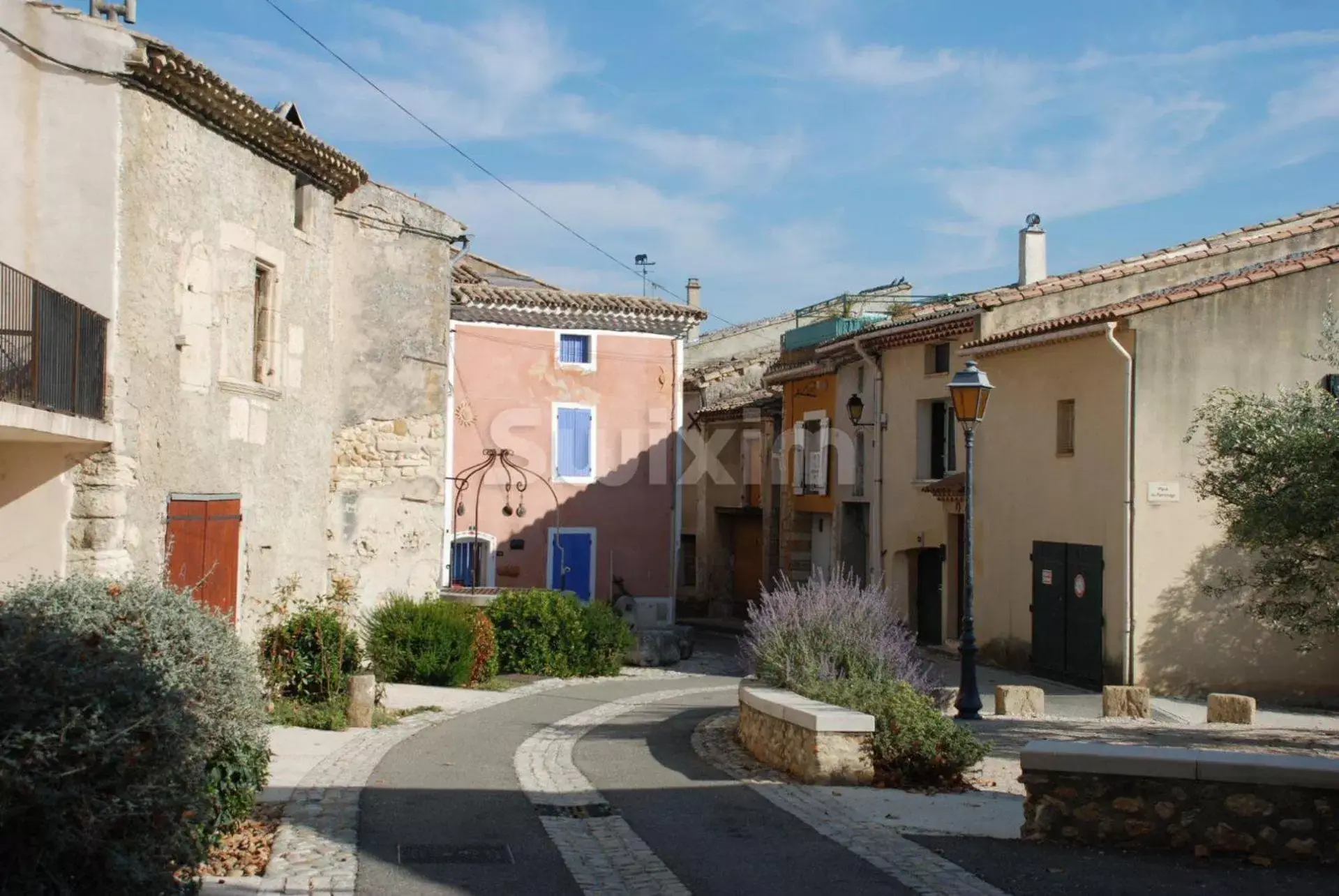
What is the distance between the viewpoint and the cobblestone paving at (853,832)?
25.1 ft

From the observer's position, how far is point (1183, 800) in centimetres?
828

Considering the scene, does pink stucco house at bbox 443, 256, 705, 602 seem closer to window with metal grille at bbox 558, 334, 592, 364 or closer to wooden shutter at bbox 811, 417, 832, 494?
window with metal grille at bbox 558, 334, 592, 364

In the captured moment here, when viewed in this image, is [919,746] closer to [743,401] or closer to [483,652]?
[483,652]

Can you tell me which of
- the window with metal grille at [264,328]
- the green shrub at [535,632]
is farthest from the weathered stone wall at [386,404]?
the window with metal grille at [264,328]

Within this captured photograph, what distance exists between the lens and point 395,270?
2088 centimetres

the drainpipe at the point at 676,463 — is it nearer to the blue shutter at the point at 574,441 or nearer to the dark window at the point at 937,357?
the blue shutter at the point at 574,441

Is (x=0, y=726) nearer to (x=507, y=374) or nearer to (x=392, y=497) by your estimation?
(x=392, y=497)

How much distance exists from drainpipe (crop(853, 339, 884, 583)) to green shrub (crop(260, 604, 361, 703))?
15447 millimetres

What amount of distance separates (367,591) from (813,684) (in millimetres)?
10228

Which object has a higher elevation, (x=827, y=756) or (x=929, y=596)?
(x=929, y=596)

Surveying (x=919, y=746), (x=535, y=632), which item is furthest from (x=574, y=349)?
(x=919, y=746)

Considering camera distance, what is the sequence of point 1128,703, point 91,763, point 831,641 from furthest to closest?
point 1128,703, point 831,641, point 91,763

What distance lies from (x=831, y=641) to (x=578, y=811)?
4.09 m

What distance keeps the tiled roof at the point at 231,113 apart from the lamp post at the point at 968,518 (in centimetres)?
815
